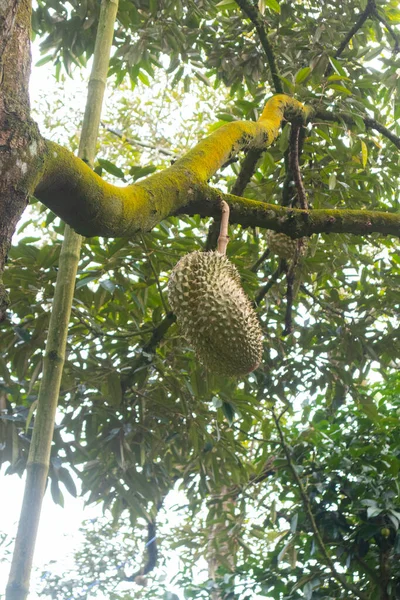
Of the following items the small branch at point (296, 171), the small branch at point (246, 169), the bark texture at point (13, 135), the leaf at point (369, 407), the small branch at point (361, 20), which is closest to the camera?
the bark texture at point (13, 135)

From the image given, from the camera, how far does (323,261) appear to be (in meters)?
2.56

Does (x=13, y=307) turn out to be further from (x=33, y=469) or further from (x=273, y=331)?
(x=273, y=331)

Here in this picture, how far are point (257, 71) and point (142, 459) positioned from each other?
6.24ft

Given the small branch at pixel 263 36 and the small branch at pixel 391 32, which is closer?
the small branch at pixel 263 36

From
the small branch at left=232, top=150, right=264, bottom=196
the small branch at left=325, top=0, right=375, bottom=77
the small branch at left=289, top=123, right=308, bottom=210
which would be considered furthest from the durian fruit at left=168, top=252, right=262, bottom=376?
the small branch at left=325, top=0, right=375, bottom=77

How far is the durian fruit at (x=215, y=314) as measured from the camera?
139 cm

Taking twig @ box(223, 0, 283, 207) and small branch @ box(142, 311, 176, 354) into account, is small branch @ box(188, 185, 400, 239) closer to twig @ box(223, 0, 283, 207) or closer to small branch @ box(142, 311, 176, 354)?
twig @ box(223, 0, 283, 207)

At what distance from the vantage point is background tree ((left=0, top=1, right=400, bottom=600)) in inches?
87.7

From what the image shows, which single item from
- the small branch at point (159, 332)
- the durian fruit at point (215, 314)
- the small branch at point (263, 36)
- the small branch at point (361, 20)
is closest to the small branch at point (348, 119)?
the small branch at point (263, 36)

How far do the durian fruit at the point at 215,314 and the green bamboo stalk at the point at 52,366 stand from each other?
1.42 ft

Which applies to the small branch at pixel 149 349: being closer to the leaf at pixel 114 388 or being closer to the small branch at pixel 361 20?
the leaf at pixel 114 388

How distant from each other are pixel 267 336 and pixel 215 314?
146cm

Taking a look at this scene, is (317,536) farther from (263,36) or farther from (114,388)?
(263,36)

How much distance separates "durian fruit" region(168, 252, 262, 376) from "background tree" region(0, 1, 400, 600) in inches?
24.1
